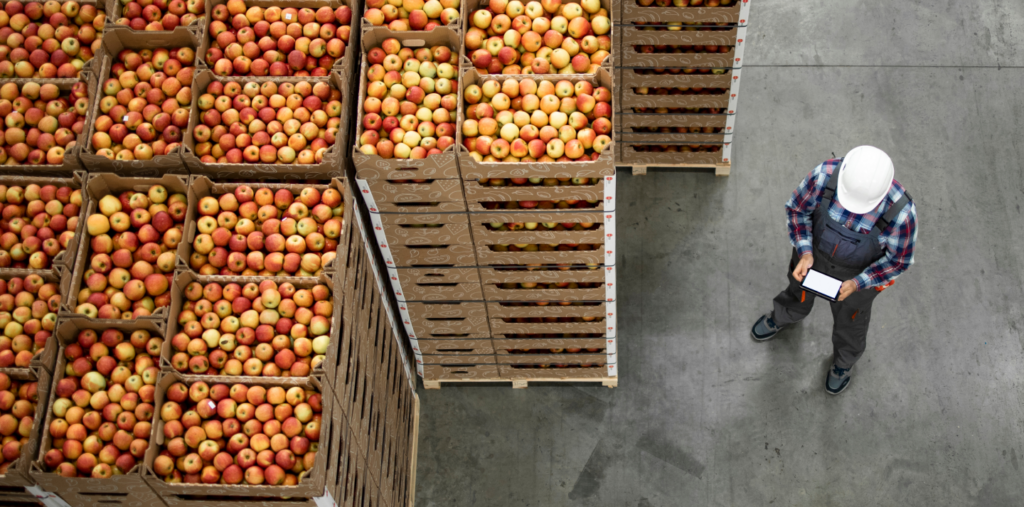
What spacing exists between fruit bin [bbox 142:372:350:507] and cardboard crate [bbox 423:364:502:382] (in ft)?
5.32

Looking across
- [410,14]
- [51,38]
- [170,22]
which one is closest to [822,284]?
[410,14]

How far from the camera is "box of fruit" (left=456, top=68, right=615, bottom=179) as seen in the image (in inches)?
146

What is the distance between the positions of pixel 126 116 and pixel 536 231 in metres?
2.04

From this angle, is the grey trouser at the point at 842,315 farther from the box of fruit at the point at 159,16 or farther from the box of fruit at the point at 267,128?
the box of fruit at the point at 159,16

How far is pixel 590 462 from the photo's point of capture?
5.04 metres

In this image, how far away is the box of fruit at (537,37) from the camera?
403cm

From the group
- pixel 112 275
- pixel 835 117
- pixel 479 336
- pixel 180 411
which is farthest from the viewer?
pixel 835 117

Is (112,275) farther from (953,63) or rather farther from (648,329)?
(953,63)

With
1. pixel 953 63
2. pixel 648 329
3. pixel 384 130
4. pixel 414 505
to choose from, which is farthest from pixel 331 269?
pixel 953 63

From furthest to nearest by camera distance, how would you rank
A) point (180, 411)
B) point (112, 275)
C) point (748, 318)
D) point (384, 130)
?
point (748, 318)
point (384, 130)
point (112, 275)
point (180, 411)

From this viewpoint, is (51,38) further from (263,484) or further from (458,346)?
(458,346)

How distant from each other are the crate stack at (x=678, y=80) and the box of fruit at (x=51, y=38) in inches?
115

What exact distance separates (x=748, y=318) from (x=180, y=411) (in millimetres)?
3648

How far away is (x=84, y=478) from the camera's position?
3.21 metres
